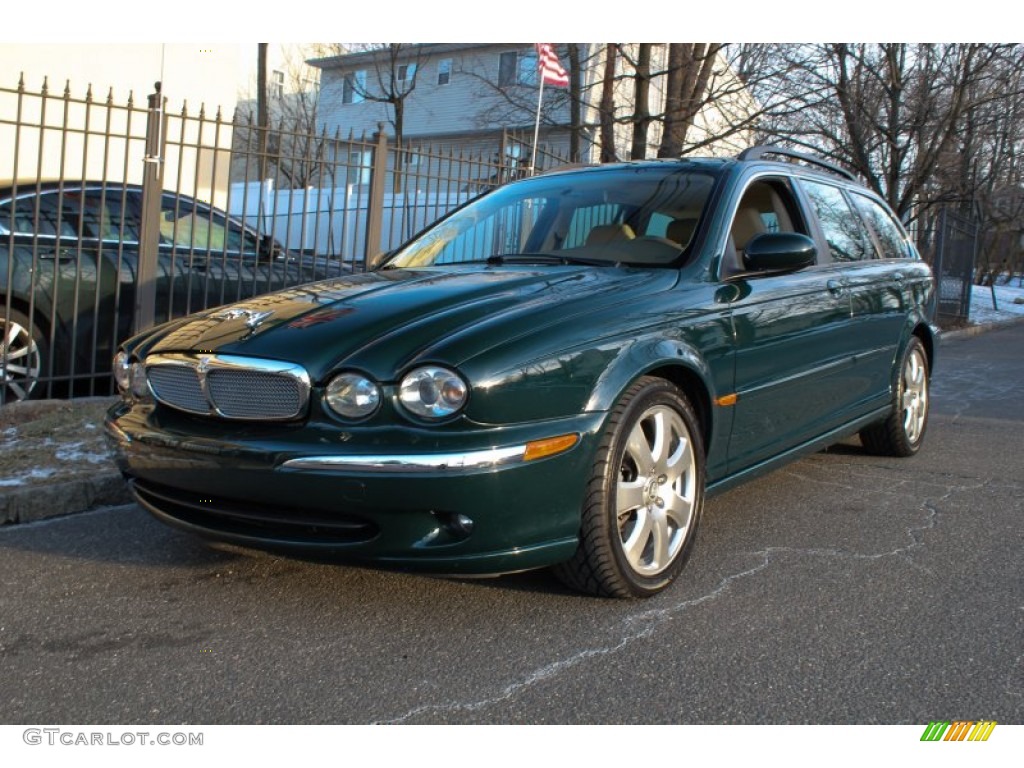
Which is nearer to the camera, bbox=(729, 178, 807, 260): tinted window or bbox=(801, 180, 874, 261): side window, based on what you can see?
bbox=(729, 178, 807, 260): tinted window

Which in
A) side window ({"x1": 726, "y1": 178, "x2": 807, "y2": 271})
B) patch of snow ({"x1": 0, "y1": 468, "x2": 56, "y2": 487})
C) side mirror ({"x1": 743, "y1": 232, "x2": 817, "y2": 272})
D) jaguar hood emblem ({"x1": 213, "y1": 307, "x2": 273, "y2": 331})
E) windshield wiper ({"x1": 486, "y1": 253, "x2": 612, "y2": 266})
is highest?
side window ({"x1": 726, "y1": 178, "x2": 807, "y2": 271})

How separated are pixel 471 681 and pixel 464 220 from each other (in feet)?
8.96

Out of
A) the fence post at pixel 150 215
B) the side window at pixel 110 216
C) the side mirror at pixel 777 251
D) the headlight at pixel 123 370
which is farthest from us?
the side window at pixel 110 216

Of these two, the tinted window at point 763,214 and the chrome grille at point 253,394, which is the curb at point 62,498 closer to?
the chrome grille at point 253,394

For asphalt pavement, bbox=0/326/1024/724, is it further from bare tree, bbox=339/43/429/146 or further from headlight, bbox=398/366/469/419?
bare tree, bbox=339/43/429/146

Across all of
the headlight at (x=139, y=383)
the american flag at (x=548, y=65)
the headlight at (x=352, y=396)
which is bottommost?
the headlight at (x=139, y=383)

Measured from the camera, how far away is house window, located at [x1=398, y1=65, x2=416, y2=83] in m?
29.6

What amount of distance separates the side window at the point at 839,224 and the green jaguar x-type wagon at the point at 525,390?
1.15 feet

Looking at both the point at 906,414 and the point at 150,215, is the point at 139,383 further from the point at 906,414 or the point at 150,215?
the point at 906,414

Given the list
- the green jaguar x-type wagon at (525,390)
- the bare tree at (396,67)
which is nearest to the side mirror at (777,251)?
the green jaguar x-type wagon at (525,390)

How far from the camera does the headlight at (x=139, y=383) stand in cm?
341

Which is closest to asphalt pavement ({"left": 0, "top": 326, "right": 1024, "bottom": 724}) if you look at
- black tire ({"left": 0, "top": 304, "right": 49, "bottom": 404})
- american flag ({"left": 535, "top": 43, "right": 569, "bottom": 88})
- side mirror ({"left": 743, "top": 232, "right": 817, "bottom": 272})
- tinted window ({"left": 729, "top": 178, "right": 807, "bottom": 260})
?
side mirror ({"left": 743, "top": 232, "right": 817, "bottom": 272})

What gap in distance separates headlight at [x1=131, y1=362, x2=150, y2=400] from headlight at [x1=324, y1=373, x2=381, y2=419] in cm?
91
